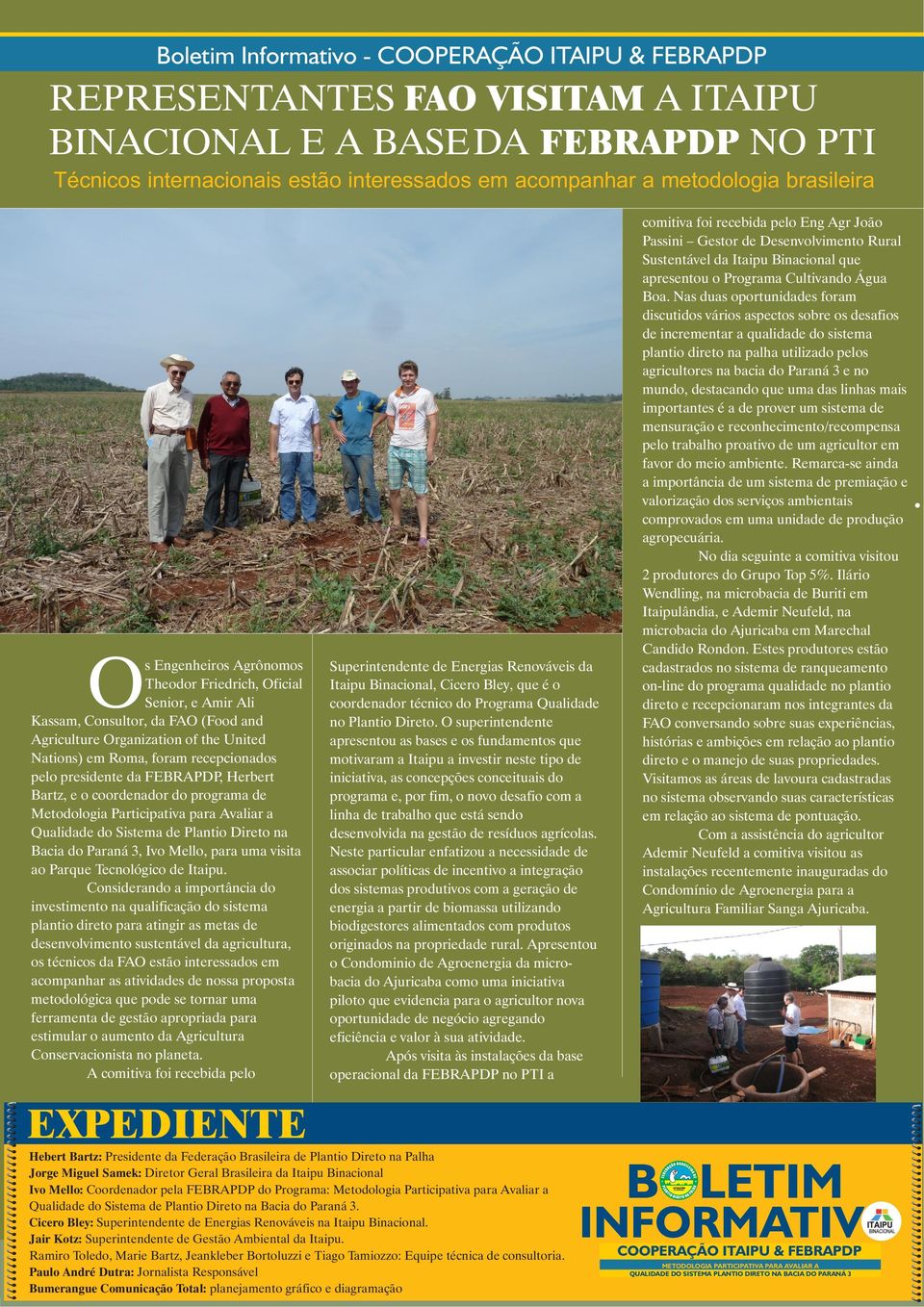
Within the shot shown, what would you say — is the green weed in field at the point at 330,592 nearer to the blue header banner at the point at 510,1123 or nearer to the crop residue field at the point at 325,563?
the crop residue field at the point at 325,563

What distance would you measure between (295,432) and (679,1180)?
782cm

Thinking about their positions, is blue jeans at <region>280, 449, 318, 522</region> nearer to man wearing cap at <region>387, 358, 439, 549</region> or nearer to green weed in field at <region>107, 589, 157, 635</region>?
man wearing cap at <region>387, 358, 439, 549</region>

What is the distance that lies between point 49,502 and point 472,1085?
951 centimetres

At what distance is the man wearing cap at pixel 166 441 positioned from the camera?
321 inches

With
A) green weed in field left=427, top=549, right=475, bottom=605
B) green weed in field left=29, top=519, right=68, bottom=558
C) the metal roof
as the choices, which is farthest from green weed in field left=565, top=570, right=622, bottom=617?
green weed in field left=29, top=519, right=68, bottom=558

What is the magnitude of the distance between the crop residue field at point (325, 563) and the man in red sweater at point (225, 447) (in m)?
0.35

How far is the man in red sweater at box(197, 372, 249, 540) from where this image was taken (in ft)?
29.3

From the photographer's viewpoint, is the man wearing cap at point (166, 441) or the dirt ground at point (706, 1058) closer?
the dirt ground at point (706, 1058)

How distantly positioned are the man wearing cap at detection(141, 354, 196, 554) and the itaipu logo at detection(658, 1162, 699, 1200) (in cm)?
715

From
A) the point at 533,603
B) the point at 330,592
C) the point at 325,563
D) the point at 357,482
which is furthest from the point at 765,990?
the point at 357,482

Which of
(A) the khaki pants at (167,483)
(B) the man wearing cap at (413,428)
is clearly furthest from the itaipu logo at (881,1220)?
(A) the khaki pants at (167,483)

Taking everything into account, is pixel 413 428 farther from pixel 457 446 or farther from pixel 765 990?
pixel 457 446
